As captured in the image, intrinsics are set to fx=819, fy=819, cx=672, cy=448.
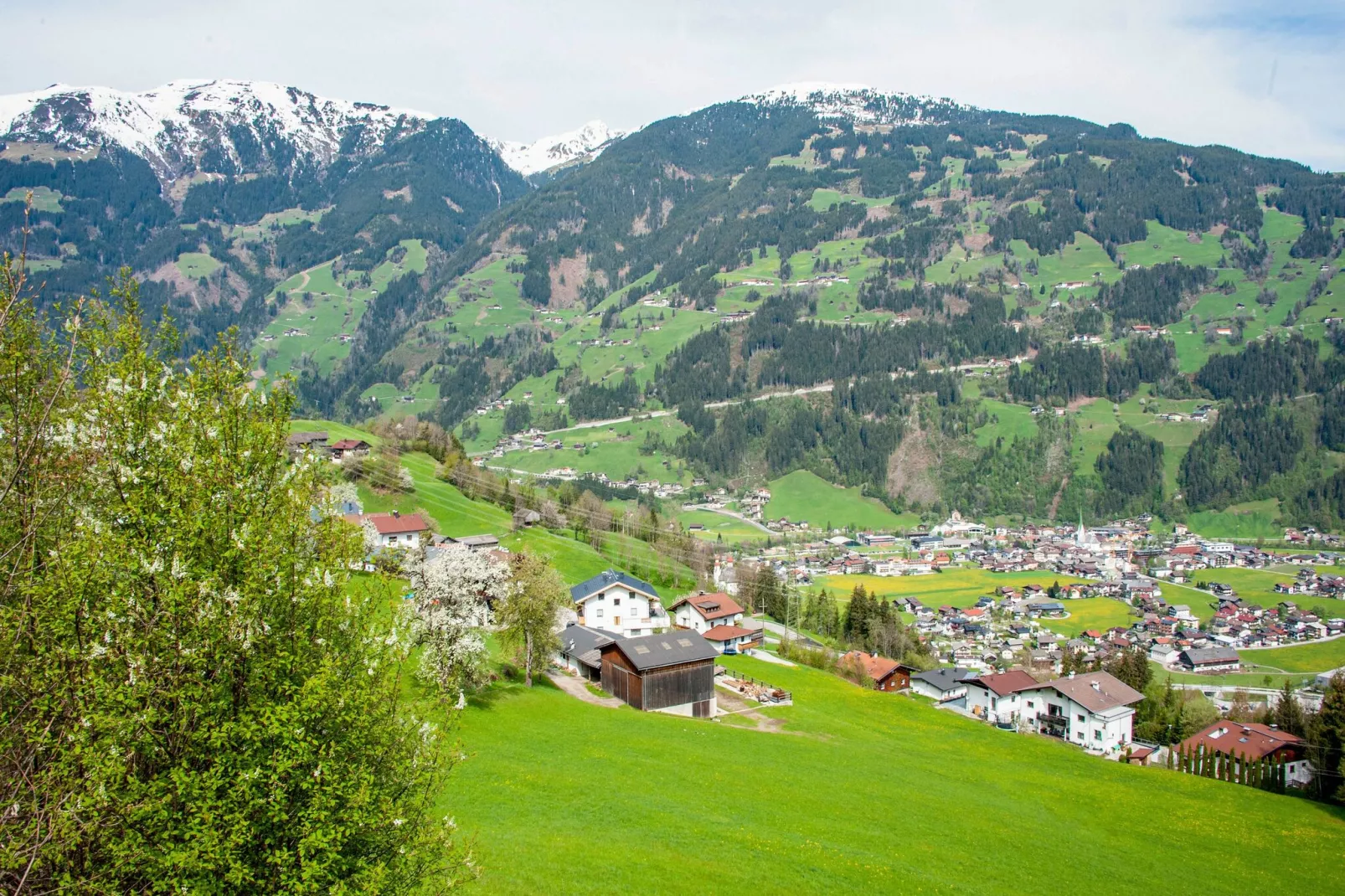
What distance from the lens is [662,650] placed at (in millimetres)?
50375

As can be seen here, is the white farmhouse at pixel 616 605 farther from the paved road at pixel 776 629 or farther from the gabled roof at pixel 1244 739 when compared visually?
the gabled roof at pixel 1244 739

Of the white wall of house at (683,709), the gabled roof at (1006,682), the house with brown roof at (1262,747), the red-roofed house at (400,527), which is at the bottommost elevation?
the gabled roof at (1006,682)

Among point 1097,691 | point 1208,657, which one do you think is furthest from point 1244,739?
point 1208,657

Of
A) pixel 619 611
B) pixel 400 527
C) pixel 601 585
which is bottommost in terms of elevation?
pixel 619 611

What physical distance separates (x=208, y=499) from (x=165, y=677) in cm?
245

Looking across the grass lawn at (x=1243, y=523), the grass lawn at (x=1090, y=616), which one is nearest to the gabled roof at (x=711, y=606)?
the grass lawn at (x=1090, y=616)

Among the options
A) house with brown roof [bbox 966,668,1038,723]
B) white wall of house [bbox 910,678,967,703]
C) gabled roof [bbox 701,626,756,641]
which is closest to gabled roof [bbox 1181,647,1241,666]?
house with brown roof [bbox 966,668,1038,723]

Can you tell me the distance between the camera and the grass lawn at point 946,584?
13862cm

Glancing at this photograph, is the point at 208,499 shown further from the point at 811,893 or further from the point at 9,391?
the point at 811,893

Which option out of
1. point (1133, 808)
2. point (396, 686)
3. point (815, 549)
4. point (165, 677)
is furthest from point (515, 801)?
point (815, 549)

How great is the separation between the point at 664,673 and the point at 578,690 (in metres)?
5.82

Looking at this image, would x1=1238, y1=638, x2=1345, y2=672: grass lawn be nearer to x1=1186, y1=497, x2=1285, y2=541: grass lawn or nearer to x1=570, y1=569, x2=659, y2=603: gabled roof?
x1=1186, y1=497, x2=1285, y2=541: grass lawn

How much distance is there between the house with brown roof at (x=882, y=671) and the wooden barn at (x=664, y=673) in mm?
28432

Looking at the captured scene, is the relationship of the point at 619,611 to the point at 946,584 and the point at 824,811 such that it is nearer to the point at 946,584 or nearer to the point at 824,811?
the point at 824,811
